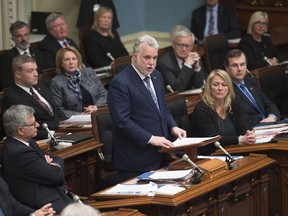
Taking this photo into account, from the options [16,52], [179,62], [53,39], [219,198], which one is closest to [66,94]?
[16,52]

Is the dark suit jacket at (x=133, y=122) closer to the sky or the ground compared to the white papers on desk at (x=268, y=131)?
closer to the sky

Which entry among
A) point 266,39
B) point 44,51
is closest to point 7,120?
point 44,51

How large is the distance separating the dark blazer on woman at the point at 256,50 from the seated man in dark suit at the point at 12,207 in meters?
4.98

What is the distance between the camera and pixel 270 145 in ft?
24.5

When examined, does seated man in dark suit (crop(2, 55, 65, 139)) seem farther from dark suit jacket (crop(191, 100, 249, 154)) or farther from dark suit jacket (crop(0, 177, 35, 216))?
dark suit jacket (crop(0, 177, 35, 216))

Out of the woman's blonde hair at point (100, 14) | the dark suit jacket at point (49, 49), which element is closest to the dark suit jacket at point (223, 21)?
the woman's blonde hair at point (100, 14)

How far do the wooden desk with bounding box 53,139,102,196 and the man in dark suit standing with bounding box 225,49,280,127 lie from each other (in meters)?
1.52

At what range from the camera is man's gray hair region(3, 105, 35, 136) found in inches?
252

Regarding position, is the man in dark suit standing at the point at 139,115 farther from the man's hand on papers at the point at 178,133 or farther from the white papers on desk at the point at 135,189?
the white papers on desk at the point at 135,189

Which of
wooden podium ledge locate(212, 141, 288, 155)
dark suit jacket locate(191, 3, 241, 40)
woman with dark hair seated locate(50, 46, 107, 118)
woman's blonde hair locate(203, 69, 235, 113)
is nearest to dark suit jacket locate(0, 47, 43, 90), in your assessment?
woman with dark hair seated locate(50, 46, 107, 118)

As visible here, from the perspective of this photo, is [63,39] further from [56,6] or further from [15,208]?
[15,208]

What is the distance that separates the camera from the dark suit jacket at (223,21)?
1205 cm

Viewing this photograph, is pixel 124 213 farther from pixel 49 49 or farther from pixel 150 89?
pixel 49 49

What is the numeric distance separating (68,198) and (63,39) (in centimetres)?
389
